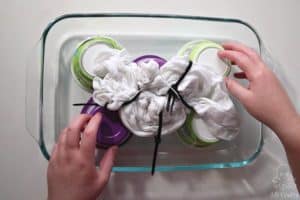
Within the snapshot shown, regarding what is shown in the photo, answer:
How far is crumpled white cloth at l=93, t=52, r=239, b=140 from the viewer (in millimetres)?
480

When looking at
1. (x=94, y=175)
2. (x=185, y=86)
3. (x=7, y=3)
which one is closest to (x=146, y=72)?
(x=185, y=86)

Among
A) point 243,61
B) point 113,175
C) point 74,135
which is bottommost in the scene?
point 113,175

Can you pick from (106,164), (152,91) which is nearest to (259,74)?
(152,91)

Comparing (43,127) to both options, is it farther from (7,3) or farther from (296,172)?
(296,172)

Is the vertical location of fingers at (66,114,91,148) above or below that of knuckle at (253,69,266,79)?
below

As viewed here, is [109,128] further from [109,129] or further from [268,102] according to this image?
[268,102]

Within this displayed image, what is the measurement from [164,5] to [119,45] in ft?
0.38

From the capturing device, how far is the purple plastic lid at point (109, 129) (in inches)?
20.1

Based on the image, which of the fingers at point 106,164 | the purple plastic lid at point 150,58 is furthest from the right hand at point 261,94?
the fingers at point 106,164

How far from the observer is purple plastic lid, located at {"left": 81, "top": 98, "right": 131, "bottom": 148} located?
0.51 metres

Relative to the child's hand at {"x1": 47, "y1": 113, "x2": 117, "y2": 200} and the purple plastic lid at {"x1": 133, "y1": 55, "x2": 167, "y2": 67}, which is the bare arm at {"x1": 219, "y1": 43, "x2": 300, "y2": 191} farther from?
the child's hand at {"x1": 47, "y1": 113, "x2": 117, "y2": 200}

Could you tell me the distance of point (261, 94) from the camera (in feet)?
1.65

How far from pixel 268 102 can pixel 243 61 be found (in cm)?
7

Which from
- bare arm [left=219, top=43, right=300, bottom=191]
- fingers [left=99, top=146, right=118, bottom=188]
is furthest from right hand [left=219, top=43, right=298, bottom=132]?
fingers [left=99, top=146, right=118, bottom=188]
